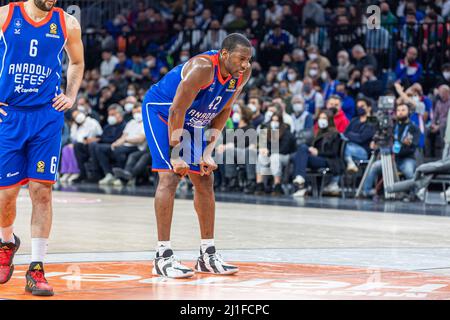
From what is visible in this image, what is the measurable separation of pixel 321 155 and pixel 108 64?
8.56m

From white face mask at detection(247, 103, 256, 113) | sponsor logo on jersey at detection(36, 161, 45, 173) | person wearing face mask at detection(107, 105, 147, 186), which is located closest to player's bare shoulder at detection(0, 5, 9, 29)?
sponsor logo on jersey at detection(36, 161, 45, 173)

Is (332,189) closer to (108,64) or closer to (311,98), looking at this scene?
(311,98)

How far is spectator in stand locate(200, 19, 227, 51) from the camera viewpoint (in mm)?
21312

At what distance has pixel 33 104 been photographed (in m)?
5.98

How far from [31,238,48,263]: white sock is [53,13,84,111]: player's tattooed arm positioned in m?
0.87

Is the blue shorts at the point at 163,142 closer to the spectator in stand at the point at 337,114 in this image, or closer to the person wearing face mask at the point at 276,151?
the person wearing face mask at the point at 276,151

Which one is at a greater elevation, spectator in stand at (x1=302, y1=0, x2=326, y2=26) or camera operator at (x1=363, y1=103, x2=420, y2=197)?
spectator in stand at (x1=302, y1=0, x2=326, y2=26)

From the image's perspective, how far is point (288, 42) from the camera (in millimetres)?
20109

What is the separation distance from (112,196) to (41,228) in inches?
387

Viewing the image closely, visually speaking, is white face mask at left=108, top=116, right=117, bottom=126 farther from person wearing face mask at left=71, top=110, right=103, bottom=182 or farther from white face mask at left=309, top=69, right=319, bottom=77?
white face mask at left=309, top=69, right=319, bottom=77

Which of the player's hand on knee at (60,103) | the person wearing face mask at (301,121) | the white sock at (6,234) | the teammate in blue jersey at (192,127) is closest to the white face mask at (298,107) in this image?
the person wearing face mask at (301,121)

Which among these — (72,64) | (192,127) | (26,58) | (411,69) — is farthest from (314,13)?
(26,58)

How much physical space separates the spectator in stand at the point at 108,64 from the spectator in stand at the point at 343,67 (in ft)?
21.8

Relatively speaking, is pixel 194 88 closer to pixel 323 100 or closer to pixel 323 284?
pixel 323 284
